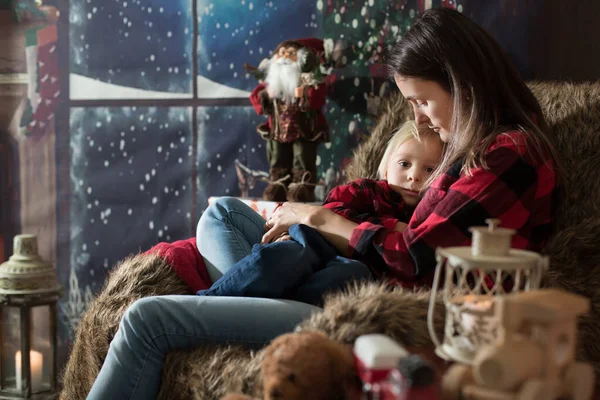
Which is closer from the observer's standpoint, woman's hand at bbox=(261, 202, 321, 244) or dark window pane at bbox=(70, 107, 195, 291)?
woman's hand at bbox=(261, 202, 321, 244)

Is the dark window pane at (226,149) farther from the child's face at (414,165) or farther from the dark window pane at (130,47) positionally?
the child's face at (414,165)

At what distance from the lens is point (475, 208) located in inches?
56.2

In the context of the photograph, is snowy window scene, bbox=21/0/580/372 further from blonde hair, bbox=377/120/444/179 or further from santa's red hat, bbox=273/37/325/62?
blonde hair, bbox=377/120/444/179

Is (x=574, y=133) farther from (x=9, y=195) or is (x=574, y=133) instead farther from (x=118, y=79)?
(x=9, y=195)

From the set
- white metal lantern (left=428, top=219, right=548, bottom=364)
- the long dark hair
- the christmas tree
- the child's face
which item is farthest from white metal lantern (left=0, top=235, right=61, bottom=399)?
white metal lantern (left=428, top=219, right=548, bottom=364)

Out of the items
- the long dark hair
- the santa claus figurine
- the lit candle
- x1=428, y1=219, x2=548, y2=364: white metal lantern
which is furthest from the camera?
the lit candle

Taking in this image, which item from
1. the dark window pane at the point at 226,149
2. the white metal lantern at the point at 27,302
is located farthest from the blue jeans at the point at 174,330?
the dark window pane at the point at 226,149

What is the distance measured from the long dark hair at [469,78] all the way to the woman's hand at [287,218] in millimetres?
358

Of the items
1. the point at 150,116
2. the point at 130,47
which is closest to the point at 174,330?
the point at 150,116

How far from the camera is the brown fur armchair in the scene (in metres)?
1.31

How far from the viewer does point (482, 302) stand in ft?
3.47

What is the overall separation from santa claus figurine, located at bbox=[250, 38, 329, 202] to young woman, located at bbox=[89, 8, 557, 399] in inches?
28.2

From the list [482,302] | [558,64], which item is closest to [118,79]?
[558,64]

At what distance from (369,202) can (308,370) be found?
2.87ft
